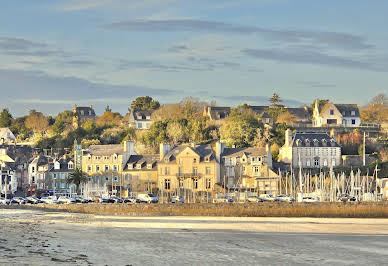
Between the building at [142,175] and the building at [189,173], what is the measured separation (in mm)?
1649

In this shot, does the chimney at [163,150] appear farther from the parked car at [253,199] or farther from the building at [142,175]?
the parked car at [253,199]

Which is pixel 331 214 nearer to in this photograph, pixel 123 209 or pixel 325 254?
pixel 123 209

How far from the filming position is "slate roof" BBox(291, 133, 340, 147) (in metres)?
91.4

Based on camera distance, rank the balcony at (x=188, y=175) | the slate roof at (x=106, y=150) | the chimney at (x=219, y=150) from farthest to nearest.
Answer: the slate roof at (x=106, y=150)
the chimney at (x=219, y=150)
the balcony at (x=188, y=175)

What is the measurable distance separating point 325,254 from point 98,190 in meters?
61.4

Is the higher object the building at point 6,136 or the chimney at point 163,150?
the building at point 6,136

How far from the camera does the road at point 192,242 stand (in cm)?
3048

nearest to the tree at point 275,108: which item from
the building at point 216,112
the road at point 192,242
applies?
the building at point 216,112

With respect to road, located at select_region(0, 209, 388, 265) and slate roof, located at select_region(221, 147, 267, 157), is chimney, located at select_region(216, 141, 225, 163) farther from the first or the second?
road, located at select_region(0, 209, 388, 265)


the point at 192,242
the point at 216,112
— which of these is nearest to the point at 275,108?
the point at 216,112

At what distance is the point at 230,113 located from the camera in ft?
379

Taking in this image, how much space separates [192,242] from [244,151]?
173 ft

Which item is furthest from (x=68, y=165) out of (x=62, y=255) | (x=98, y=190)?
(x=62, y=255)

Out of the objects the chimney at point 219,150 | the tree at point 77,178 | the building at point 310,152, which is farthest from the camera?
the building at point 310,152
